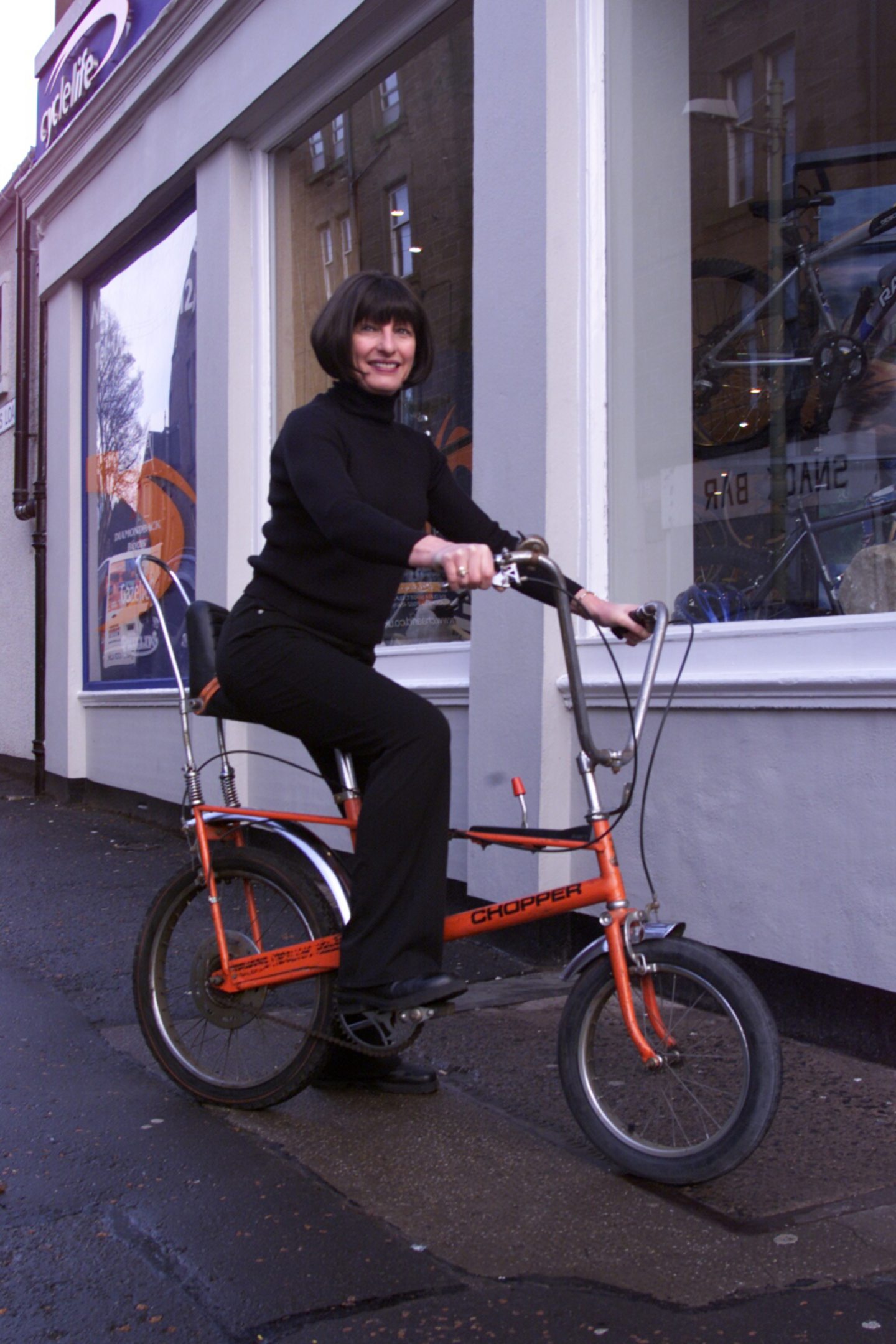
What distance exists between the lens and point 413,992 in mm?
3344

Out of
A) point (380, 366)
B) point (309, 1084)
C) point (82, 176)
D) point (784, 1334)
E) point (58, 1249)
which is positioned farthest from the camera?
point (82, 176)

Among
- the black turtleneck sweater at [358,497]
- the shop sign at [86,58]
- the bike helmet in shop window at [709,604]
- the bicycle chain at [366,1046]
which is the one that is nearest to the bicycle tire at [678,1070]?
the bicycle chain at [366,1046]

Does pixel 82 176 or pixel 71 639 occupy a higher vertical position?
pixel 82 176

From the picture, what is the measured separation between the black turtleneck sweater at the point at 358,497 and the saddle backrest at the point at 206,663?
0.75 feet

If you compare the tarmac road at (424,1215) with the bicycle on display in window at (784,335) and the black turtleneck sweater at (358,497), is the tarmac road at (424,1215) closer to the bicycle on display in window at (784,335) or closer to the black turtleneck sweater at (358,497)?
the black turtleneck sweater at (358,497)

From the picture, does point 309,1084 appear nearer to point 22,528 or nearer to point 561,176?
point 561,176

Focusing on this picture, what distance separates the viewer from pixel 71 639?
10.9 meters

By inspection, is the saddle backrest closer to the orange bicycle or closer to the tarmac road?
the orange bicycle

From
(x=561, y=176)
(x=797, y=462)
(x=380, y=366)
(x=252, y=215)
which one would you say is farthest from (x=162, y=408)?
(x=380, y=366)

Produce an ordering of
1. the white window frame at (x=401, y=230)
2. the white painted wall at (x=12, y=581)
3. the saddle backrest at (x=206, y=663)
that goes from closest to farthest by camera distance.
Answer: the saddle backrest at (x=206, y=663) → the white window frame at (x=401, y=230) → the white painted wall at (x=12, y=581)

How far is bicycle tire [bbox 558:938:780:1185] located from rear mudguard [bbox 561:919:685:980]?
2 centimetres

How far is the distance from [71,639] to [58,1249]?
Result: 8469 millimetres

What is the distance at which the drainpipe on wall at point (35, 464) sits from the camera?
1157cm

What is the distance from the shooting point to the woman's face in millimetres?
3557
